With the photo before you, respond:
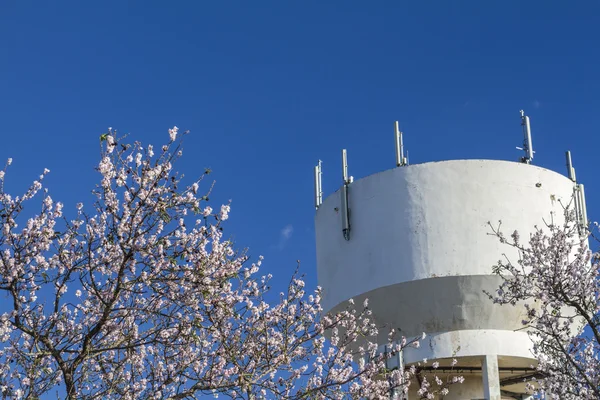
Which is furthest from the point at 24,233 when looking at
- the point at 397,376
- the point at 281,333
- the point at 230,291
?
the point at 397,376

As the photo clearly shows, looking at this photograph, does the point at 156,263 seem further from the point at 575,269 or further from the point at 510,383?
the point at 510,383

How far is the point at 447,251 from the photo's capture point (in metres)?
15.8

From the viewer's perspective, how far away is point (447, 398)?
17891 mm

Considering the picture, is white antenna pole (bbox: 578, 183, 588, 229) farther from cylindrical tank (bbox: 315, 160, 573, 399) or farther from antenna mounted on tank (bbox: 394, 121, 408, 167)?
antenna mounted on tank (bbox: 394, 121, 408, 167)

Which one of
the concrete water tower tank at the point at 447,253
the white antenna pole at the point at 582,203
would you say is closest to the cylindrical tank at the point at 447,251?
the concrete water tower tank at the point at 447,253

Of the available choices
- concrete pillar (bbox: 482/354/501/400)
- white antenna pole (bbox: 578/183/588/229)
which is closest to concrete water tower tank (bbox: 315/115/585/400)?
concrete pillar (bbox: 482/354/501/400)

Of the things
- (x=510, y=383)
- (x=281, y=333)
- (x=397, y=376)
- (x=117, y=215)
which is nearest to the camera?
(x=117, y=215)

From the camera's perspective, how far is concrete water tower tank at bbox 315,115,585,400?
15.8m

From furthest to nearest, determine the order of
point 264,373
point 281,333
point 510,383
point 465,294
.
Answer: point 510,383 < point 465,294 < point 281,333 < point 264,373

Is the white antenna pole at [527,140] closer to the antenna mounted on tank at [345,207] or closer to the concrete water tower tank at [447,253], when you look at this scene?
the concrete water tower tank at [447,253]

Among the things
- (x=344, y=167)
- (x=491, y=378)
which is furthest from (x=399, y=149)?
(x=491, y=378)

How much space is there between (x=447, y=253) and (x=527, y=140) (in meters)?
3.21

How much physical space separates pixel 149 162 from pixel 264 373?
2652mm

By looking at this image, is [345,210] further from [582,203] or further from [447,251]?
[582,203]
